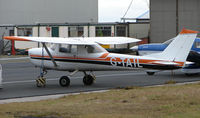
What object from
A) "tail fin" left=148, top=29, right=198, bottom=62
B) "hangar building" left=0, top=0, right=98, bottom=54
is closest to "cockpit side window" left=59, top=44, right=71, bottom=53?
"tail fin" left=148, top=29, right=198, bottom=62

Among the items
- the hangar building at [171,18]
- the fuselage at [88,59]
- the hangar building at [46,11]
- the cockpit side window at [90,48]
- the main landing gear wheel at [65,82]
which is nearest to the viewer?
the fuselage at [88,59]

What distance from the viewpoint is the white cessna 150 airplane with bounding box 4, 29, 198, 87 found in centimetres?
1612

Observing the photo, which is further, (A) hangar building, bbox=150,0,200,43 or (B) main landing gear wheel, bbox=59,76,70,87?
(A) hangar building, bbox=150,0,200,43

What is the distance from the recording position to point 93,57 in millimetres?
17281

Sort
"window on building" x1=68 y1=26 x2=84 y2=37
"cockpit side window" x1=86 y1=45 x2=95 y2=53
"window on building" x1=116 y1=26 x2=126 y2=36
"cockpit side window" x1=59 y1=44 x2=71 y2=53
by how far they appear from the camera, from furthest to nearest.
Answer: "window on building" x1=116 y1=26 x2=126 y2=36 → "window on building" x1=68 y1=26 x2=84 y2=37 → "cockpit side window" x1=59 y1=44 x2=71 y2=53 → "cockpit side window" x1=86 y1=45 x2=95 y2=53

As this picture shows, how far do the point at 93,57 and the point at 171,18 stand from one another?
1117 inches

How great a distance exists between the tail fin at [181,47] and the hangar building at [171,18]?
27747 mm

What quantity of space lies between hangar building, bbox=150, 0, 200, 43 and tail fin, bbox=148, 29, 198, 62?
27747mm

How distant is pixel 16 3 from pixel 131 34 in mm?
18510

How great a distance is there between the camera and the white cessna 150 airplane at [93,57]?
1612 cm

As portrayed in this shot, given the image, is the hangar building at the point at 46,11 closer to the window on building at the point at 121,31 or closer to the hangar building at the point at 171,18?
the window on building at the point at 121,31

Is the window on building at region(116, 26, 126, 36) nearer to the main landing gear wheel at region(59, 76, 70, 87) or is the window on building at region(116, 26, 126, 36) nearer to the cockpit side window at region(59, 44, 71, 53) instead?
the cockpit side window at region(59, 44, 71, 53)

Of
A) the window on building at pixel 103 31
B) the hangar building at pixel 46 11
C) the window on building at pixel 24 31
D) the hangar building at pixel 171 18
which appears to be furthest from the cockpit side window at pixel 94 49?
the hangar building at pixel 46 11

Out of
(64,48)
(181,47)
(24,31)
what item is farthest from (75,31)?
(181,47)
